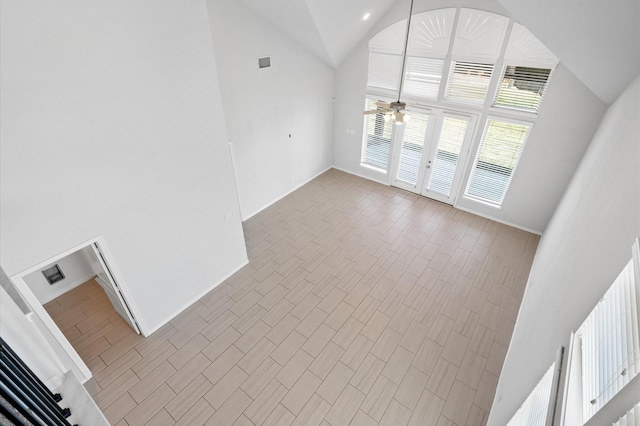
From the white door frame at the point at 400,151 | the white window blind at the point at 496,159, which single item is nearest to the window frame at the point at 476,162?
the white window blind at the point at 496,159

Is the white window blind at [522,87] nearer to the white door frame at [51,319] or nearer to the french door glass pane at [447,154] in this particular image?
the french door glass pane at [447,154]

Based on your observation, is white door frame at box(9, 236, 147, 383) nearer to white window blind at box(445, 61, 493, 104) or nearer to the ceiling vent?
the ceiling vent

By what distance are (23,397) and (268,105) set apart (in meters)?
5.85

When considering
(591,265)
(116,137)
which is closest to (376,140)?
(116,137)

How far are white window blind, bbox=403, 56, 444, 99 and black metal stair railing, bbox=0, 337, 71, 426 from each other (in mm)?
6905

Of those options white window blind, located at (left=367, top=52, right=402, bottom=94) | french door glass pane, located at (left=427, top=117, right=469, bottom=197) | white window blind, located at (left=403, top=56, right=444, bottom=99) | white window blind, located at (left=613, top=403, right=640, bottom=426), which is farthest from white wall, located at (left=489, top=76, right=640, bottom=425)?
white window blind, located at (left=367, top=52, right=402, bottom=94)

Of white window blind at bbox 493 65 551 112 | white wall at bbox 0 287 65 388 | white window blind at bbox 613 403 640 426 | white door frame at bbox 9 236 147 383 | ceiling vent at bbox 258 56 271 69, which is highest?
ceiling vent at bbox 258 56 271 69

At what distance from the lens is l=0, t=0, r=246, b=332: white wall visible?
2.62 metres

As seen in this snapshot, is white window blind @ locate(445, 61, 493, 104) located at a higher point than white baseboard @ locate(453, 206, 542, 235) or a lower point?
higher

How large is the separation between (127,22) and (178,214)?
2.19 metres

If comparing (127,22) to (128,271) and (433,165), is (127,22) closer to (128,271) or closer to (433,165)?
(128,271)

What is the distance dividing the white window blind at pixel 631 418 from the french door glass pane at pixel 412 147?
6.50m

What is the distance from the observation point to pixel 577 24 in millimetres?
2561

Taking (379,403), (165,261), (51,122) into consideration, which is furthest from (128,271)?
(379,403)
